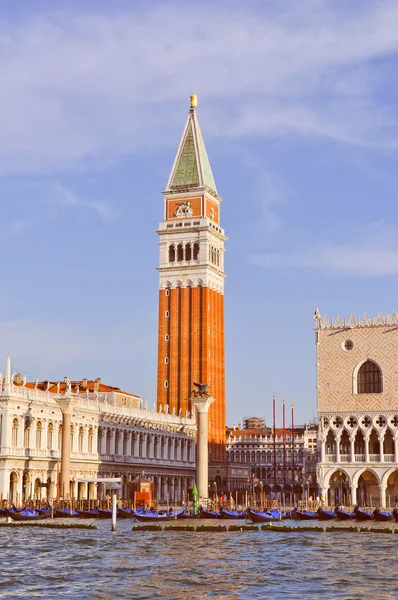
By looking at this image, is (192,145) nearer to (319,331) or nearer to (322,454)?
(319,331)

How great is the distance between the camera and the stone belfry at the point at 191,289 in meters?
104

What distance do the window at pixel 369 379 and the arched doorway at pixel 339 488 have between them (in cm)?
715

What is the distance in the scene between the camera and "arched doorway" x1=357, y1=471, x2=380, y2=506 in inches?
3034

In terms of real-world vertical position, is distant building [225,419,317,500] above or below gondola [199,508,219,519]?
above

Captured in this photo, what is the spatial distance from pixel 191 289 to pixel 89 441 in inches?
1209

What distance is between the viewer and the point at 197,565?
37000 mm

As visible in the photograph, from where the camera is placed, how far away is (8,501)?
66000 millimetres

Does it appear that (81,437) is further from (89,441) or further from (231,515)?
(231,515)

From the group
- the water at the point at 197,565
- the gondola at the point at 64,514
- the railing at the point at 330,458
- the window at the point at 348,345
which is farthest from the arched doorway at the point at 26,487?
the window at the point at 348,345

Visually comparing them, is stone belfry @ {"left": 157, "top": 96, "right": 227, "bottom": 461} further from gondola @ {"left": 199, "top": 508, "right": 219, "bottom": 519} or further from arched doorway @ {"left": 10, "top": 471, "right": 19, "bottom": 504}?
gondola @ {"left": 199, "top": 508, "right": 219, "bottom": 519}

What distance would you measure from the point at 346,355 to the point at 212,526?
1115 inches

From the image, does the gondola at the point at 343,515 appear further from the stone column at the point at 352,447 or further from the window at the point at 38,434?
the window at the point at 38,434

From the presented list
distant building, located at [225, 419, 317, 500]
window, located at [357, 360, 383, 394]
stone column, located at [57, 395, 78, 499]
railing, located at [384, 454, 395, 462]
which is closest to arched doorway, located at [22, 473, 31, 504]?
stone column, located at [57, 395, 78, 499]

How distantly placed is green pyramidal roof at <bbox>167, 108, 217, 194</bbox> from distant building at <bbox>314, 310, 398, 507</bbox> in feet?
120
